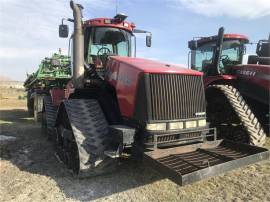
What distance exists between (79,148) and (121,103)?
100cm

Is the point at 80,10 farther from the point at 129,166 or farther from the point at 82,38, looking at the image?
the point at 129,166


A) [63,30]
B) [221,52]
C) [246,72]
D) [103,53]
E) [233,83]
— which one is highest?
[63,30]

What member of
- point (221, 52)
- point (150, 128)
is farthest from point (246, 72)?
point (150, 128)

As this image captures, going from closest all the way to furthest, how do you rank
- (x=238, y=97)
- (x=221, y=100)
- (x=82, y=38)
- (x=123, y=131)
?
(x=123, y=131)
(x=82, y=38)
(x=238, y=97)
(x=221, y=100)

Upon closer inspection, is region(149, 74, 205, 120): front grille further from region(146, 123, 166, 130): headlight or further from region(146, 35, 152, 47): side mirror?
region(146, 35, 152, 47): side mirror

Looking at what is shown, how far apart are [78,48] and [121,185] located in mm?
2863

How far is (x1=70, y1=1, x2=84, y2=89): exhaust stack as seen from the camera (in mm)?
6219

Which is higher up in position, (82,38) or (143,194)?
(82,38)

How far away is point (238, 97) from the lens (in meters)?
7.22

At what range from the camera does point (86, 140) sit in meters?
4.96

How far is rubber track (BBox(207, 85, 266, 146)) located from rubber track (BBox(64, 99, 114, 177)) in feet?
10.4

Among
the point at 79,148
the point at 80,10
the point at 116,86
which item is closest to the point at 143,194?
the point at 79,148

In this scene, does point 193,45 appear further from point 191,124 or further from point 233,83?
point 191,124

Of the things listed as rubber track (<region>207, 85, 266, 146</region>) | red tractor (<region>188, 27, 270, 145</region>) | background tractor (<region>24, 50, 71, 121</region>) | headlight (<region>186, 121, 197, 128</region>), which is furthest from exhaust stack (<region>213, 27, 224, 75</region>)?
background tractor (<region>24, 50, 71, 121</region>)
